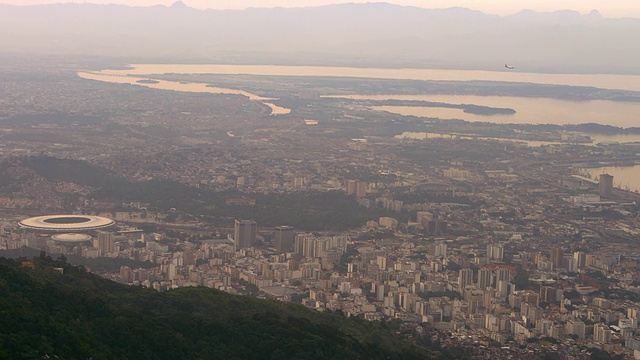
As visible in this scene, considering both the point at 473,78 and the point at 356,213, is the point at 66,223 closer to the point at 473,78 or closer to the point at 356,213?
the point at 356,213

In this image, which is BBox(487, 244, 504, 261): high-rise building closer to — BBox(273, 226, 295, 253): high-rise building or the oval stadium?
BBox(273, 226, 295, 253): high-rise building

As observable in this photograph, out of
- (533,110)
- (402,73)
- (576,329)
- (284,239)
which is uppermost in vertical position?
(402,73)

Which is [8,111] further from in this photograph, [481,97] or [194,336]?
[194,336]

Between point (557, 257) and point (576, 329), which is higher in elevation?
point (557, 257)

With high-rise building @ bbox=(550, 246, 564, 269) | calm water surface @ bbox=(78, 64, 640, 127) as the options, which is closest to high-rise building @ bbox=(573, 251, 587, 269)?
high-rise building @ bbox=(550, 246, 564, 269)

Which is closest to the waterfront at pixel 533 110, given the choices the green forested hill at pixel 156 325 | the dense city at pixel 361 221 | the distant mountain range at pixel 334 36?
the dense city at pixel 361 221

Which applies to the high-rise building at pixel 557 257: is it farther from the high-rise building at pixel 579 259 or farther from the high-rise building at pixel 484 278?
the high-rise building at pixel 484 278

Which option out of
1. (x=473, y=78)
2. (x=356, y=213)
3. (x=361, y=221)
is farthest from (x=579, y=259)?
(x=473, y=78)
